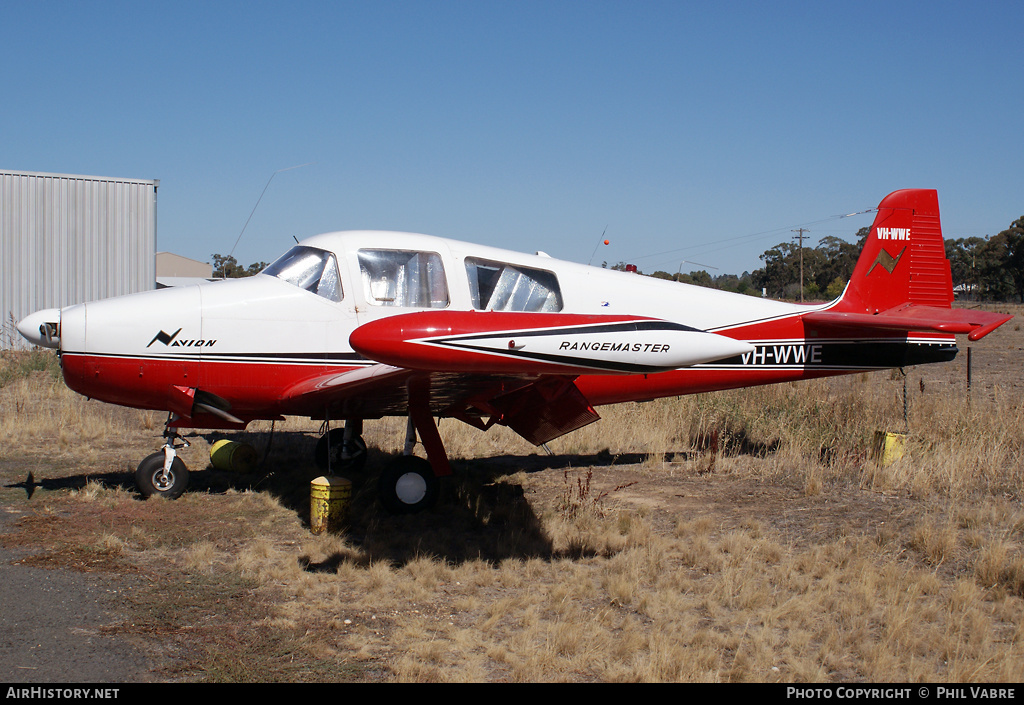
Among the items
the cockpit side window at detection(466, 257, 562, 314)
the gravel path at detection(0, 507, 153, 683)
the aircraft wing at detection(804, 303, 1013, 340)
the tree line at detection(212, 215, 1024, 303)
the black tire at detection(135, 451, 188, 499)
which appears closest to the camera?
the gravel path at detection(0, 507, 153, 683)

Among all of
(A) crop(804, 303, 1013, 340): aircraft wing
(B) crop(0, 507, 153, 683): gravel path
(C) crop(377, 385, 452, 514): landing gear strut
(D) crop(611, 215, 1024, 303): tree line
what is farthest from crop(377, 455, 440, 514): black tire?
(D) crop(611, 215, 1024, 303): tree line

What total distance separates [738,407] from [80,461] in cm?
827

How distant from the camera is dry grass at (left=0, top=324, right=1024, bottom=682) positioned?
3684 millimetres

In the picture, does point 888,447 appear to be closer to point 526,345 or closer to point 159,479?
point 526,345

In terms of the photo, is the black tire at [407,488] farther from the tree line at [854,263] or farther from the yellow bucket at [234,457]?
the tree line at [854,263]

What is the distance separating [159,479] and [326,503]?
6.26ft

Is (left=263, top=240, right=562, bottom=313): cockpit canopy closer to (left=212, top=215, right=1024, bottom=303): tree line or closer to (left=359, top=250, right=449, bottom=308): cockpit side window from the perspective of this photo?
(left=359, top=250, right=449, bottom=308): cockpit side window

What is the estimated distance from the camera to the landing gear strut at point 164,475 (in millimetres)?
6473

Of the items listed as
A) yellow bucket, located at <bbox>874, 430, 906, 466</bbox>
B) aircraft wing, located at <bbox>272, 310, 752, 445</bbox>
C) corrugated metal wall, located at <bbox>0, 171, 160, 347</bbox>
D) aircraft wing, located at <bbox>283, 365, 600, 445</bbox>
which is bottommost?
yellow bucket, located at <bbox>874, 430, 906, 466</bbox>

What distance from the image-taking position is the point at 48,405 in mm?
10930

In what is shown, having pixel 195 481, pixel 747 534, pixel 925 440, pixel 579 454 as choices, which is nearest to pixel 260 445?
pixel 195 481

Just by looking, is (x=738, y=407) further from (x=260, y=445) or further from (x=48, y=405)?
(x=48, y=405)

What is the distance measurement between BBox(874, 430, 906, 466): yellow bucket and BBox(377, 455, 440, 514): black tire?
479cm

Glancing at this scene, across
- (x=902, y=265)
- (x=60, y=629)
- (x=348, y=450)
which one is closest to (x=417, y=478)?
(x=348, y=450)
